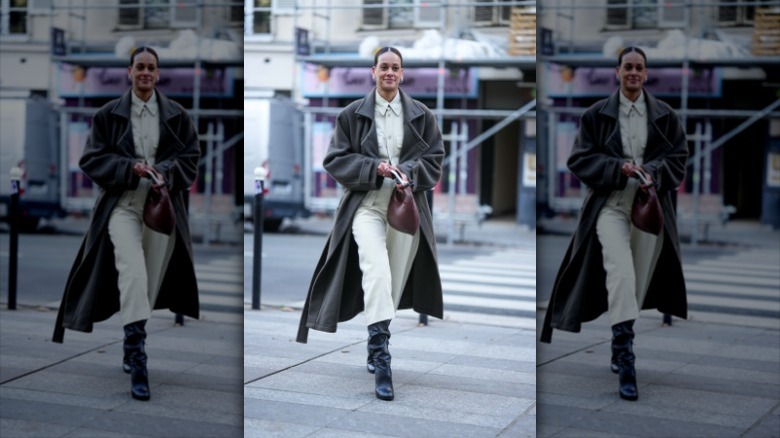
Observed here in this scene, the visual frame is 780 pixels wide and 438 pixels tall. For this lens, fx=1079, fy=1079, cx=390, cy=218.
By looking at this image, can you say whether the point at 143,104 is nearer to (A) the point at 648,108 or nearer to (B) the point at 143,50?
(B) the point at 143,50

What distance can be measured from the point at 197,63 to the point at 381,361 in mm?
1677

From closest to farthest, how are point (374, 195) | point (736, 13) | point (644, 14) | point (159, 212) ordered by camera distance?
point (644, 14), point (159, 212), point (374, 195), point (736, 13)

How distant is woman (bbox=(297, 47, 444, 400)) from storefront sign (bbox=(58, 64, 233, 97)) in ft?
3.63

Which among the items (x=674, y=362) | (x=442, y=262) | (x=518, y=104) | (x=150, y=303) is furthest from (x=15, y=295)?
(x=518, y=104)

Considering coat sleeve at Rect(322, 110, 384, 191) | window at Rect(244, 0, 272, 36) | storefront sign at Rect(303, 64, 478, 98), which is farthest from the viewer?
window at Rect(244, 0, 272, 36)

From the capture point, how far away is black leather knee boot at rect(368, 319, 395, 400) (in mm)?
5062

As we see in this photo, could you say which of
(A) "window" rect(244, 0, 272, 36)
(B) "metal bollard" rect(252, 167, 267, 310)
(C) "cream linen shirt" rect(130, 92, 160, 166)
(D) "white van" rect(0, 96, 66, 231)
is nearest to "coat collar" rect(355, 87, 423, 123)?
(C) "cream linen shirt" rect(130, 92, 160, 166)

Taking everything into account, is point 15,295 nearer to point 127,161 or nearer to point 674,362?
point 127,161

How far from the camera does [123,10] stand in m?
4.50

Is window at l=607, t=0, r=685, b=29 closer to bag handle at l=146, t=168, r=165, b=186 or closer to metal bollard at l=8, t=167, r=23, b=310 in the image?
bag handle at l=146, t=168, r=165, b=186

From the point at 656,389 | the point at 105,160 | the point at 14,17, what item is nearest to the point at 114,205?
the point at 105,160

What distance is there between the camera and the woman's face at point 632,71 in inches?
172

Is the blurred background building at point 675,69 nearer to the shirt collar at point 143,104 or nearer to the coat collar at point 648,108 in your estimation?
the coat collar at point 648,108

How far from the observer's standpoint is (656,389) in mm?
4594
